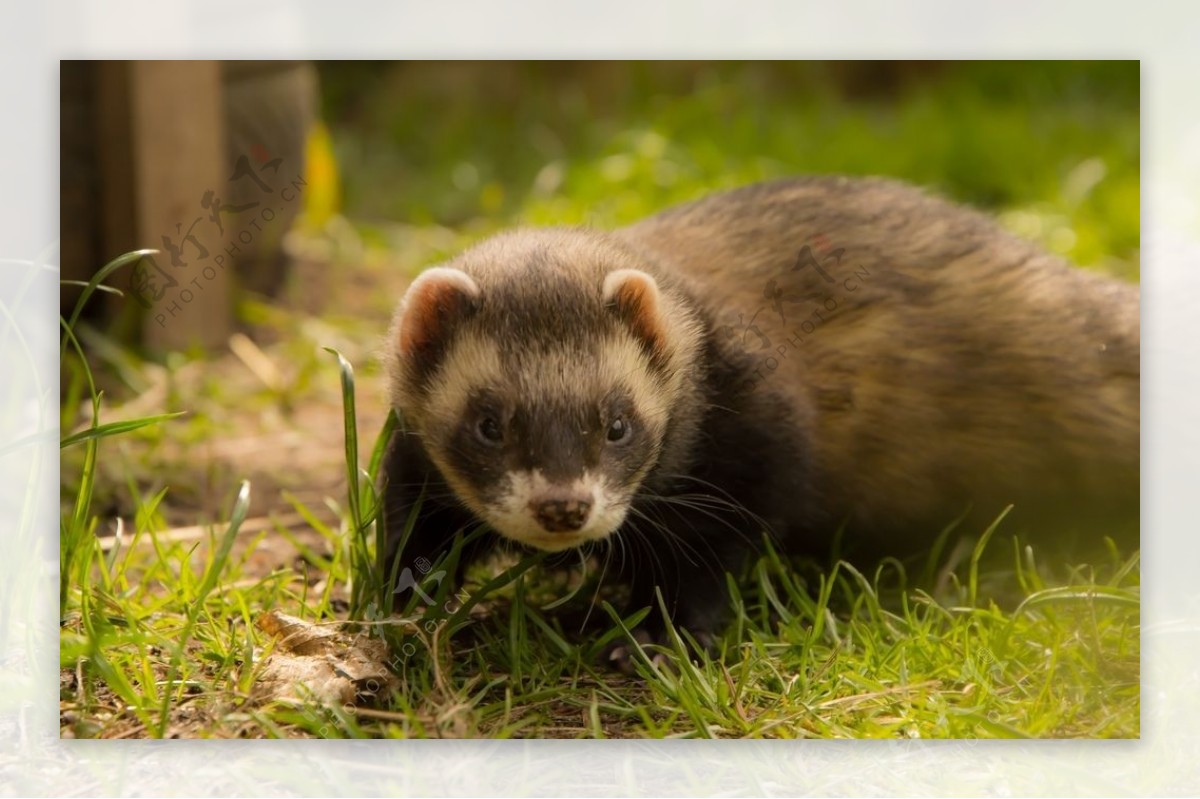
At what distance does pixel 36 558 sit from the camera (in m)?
3.61

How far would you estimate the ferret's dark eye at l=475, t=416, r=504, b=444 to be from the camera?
130 inches

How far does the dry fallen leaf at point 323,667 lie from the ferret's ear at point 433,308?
0.76m

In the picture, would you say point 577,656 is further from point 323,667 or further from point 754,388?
point 754,388

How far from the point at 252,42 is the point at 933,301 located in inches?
84.7

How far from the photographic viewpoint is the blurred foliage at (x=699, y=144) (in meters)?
5.11

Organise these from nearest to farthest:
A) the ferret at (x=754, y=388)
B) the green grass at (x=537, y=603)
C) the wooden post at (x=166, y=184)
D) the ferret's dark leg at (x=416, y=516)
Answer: the ferret at (x=754, y=388) → the green grass at (x=537, y=603) → the ferret's dark leg at (x=416, y=516) → the wooden post at (x=166, y=184)

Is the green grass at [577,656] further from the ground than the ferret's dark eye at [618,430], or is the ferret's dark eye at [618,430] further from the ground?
the ferret's dark eye at [618,430]

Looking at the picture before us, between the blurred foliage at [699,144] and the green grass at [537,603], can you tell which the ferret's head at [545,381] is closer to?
the green grass at [537,603]

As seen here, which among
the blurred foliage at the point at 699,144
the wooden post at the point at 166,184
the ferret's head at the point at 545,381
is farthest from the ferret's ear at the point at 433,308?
the blurred foliage at the point at 699,144

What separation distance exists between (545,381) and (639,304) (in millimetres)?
342

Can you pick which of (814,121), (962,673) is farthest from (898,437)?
(814,121)

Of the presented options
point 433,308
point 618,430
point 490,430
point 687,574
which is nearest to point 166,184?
point 433,308

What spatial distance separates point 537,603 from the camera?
3846mm

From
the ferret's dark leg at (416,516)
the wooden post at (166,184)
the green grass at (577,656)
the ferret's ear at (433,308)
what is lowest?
the green grass at (577,656)
